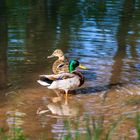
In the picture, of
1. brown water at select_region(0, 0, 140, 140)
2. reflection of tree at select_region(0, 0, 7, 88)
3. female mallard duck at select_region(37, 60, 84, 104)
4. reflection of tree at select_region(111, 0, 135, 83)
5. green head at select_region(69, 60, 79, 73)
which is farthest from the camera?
reflection of tree at select_region(111, 0, 135, 83)

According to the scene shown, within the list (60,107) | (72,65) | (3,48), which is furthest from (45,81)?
(3,48)

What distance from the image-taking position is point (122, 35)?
14469 mm

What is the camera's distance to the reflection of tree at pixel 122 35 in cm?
1064

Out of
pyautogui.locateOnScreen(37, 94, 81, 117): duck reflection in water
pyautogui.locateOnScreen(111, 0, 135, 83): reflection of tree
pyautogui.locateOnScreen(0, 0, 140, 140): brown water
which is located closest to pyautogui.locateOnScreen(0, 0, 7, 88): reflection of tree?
pyautogui.locateOnScreen(0, 0, 140, 140): brown water

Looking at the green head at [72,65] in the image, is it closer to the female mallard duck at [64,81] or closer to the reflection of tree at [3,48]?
the female mallard duck at [64,81]

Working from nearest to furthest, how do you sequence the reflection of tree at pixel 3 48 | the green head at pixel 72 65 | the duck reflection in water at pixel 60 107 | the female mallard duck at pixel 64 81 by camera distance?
1. the duck reflection in water at pixel 60 107
2. the female mallard duck at pixel 64 81
3. the green head at pixel 72 65
4. the reflection of tree at pixel 3 48

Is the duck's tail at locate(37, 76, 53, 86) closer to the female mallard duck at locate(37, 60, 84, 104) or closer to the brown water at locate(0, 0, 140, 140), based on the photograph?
the female mallard duck at locate(37, 60, 84, 104)

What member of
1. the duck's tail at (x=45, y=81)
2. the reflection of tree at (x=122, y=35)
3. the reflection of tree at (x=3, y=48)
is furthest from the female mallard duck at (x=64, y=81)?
the reflection of tree at (x=122, y=35)

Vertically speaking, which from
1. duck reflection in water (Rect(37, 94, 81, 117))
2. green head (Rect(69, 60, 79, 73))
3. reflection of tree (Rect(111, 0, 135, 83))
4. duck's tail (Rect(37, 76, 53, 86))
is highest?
green head (Rect(69, 60, 79, 73))

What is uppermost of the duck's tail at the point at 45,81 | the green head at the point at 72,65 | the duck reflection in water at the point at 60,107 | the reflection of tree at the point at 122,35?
the green head at the point at 72,65

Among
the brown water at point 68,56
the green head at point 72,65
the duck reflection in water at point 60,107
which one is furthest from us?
the green head at point 72,65

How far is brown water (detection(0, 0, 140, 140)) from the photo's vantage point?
7926 millimetres

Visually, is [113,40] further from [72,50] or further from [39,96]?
[39,96]

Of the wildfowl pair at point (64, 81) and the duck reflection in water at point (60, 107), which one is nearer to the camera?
the duck reflection in water at point (60, 107)
